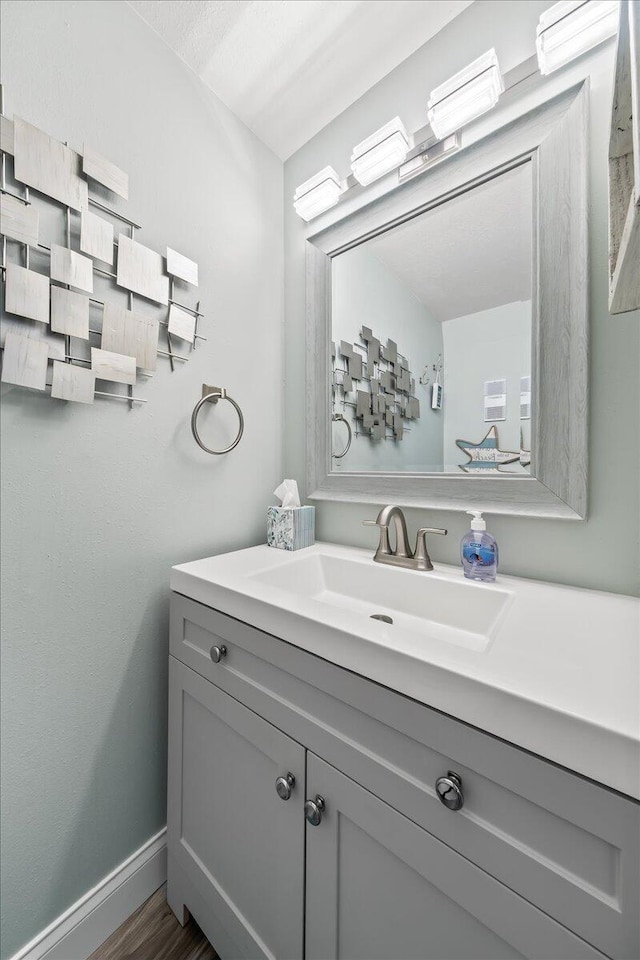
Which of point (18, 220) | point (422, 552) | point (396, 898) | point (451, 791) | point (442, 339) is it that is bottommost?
point (396, 898)

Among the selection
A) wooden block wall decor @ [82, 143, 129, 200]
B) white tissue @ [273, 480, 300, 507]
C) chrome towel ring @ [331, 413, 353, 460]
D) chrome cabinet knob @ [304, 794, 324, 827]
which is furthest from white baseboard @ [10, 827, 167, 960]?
wooden block wall decor @ [82, 143, 129, 200]

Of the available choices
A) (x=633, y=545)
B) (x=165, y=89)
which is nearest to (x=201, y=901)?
(x=633, y=545)

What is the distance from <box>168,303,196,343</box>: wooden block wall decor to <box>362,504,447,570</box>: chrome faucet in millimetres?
739

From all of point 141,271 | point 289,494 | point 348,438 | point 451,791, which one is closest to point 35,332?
point 141,271

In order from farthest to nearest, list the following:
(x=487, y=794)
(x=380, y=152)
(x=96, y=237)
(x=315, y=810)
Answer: (x=380, y=152) → (x=96, y=237) → (x=315, y=810) → (x=487, y=794)

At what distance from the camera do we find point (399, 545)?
→ 1.04 meters

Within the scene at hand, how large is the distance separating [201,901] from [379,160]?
1.94m

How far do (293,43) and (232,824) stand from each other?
197 centimetres

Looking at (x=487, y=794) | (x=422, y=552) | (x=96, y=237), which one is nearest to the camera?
(x=487, y=794)

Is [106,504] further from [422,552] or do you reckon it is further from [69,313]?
[422,552]

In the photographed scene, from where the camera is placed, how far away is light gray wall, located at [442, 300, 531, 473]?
927 millimetres

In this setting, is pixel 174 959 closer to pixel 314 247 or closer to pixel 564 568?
pixel 564 568

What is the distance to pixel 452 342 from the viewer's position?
1.04m

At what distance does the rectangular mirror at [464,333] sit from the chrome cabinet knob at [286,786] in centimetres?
70
